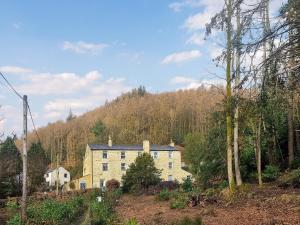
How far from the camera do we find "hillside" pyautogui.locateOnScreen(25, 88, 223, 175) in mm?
101875

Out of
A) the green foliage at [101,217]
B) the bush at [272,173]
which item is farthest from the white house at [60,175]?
the green foliage at [101,217]

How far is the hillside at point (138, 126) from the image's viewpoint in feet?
334

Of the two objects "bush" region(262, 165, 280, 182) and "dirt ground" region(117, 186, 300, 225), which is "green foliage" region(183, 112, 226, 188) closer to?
"bush" region(262, 165, 280, 182)

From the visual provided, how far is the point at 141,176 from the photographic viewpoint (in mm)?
43375

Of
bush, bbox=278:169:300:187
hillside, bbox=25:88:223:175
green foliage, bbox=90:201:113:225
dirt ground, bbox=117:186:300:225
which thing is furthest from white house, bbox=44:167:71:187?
dirt ground, bbox=117:186:300:225

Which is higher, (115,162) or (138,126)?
(138,126)

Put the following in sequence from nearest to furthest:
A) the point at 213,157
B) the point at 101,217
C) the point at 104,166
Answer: the point at 101,217, the point at 213,157, the point at 104,166

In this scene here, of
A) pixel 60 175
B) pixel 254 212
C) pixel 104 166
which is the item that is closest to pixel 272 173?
pixel 254 212

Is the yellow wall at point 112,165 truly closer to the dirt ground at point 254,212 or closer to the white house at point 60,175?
the white house at point 60,175

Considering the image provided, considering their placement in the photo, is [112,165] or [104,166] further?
[112,165]

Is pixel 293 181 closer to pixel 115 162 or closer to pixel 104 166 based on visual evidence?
pixel 104 166

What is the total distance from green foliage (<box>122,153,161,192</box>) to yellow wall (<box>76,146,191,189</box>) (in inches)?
727

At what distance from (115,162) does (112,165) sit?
733 mm

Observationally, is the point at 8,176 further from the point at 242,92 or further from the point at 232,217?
the point at 242,92
